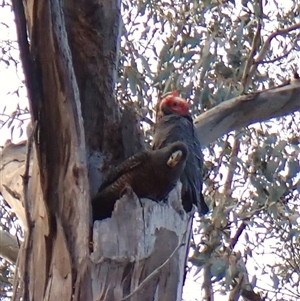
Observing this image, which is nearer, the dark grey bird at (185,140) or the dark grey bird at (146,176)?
the dark grey bird at (146,176)

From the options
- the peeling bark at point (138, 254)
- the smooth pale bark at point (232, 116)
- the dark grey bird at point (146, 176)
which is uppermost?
the smooth pale bark at point (232, 116)

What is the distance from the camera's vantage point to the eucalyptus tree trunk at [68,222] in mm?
1790

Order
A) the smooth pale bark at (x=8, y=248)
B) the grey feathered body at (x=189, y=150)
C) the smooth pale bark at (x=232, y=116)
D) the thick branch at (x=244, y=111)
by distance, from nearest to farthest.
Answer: the grey feathered body at (x=189, y=150) → the smooth pale bark at (x=232, y=116) → the thick branch at (x=244, y=111) → the smooth pale bark at (x=8, y=248)

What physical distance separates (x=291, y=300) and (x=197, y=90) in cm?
118

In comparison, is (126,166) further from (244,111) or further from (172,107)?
(172,107)

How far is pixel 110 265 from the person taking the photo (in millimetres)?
1788

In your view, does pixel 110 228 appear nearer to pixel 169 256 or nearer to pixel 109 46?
pixel 169 256

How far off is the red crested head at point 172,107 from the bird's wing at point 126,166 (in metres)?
0.73

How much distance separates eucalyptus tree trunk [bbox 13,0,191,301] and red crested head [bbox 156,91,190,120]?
94 cm

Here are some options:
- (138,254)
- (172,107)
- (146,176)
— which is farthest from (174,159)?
(172,107)

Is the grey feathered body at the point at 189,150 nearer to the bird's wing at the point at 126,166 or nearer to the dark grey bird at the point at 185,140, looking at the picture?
the dark grey bird at the point at 185,140

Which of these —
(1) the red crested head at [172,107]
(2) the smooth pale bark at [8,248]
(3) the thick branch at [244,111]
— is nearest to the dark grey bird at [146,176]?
(3) the thick branch at [244,111]

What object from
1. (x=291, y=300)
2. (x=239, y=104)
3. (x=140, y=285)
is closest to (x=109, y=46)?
(x=239, y=104)

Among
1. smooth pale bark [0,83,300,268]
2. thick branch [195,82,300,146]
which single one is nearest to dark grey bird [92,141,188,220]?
smooth pale bark [0,83,300,268]
